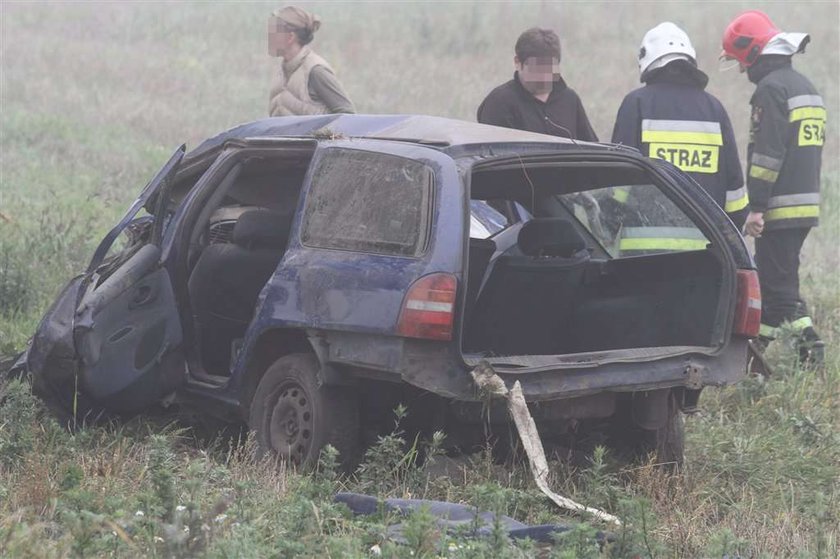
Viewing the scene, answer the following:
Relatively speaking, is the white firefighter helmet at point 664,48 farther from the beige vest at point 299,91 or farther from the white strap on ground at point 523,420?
the white strap on ground at point 523,420

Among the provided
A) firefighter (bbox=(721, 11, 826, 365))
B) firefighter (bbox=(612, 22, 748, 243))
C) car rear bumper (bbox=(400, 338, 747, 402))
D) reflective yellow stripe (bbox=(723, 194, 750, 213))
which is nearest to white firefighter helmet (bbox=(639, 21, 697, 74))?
firefighter (bbox=(612, 22, 748, 243))

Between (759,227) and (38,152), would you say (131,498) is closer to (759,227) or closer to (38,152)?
(759,227)

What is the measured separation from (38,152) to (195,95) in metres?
5.30

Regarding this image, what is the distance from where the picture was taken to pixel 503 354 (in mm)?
5984

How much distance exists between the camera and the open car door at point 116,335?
5613mm

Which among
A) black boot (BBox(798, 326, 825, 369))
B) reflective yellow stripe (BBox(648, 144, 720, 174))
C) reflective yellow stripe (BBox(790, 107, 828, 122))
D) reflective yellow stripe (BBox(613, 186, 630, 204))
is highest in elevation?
reflective yellow stripe (BBox(790, 107, 828, 122))

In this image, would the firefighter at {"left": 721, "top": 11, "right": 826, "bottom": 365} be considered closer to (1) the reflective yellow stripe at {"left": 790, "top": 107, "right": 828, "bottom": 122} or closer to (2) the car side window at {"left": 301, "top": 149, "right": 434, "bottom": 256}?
(1) the reflective yellow stripe at {"left": 790, "top": 107, "right": 828, "bottom": 122}

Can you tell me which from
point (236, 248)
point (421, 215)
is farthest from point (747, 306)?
point (236, 248)

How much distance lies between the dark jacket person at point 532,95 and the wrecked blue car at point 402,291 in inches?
49.9

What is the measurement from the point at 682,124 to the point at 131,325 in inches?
124

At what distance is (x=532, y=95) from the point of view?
7.64 metres

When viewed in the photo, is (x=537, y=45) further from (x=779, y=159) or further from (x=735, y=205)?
(x=779, y=159)

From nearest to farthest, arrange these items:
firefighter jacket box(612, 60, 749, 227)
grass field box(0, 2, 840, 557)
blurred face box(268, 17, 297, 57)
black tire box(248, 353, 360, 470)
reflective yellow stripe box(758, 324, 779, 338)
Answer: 1. grass field box(0, 2, 840, 557)
2. black tire box(248, 353, 360, 470)
3. firefighter jacket box(612, 60, 749, 227)
4. reflective yellow stripe box(758, 324, 779, 338)
5. blurred face box(268, 17, 297, 57)

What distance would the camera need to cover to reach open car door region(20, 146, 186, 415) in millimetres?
5613
